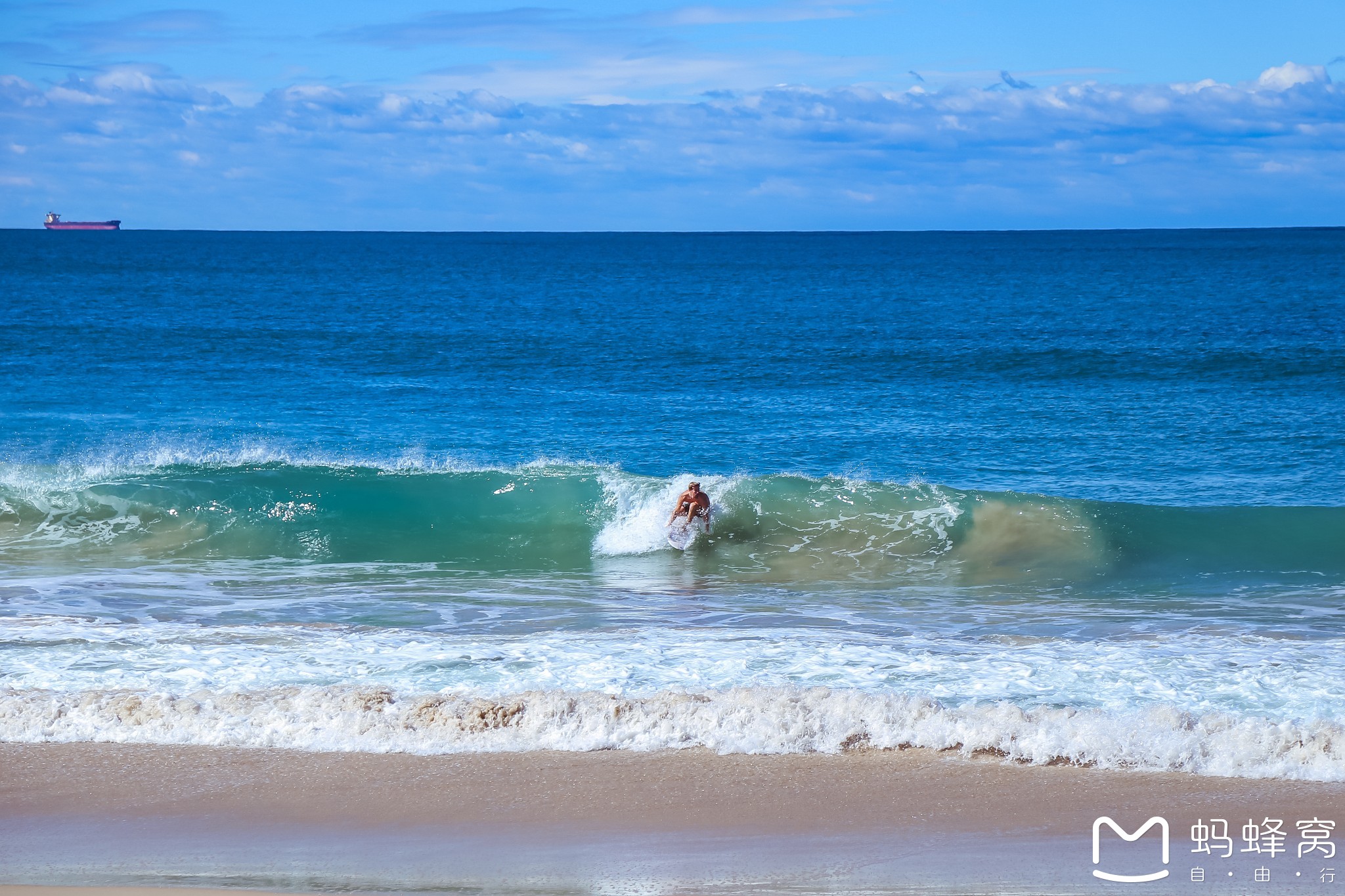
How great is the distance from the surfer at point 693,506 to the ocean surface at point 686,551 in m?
0.29

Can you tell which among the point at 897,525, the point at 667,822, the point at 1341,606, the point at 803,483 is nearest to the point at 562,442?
the point at 803,483

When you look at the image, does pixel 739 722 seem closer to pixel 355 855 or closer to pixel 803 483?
pixel 355 855

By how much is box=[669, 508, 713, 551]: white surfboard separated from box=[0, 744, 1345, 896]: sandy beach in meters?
7.04

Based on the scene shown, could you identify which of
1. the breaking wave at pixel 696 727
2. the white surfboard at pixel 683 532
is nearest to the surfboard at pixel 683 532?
the white surfboard at pixel 683 532

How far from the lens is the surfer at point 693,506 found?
1385 centimetres

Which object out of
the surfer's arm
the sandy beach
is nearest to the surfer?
the surfer's arm

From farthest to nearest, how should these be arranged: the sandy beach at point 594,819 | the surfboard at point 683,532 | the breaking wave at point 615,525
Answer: the surfboard at point 683,532 → the breaking wave at point 615,525 → the sandy beach at point 594,819

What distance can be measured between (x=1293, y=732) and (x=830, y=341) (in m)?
30.1

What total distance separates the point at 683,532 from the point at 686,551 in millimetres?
277

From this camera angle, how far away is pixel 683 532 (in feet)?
45.5

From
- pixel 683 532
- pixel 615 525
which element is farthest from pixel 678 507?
pixel 615 525

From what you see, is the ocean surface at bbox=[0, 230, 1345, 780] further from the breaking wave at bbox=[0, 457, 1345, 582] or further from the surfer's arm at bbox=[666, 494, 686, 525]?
the surfer's arm at bbox=[666, 494, 686, 525]

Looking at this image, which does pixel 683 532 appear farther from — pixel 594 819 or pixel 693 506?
pixel 594 819

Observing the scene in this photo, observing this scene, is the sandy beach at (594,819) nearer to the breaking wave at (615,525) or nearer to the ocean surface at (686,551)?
the ocean surface at (686,551)
